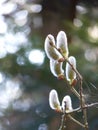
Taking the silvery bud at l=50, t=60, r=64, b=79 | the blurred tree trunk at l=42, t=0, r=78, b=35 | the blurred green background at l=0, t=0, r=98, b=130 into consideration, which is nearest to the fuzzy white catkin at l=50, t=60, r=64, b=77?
the silvery bud at l=50, t=60, r=64, b=79

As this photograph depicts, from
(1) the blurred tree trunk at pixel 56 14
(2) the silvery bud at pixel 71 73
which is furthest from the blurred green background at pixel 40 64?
(2) the silvery bud at pixel 71 73

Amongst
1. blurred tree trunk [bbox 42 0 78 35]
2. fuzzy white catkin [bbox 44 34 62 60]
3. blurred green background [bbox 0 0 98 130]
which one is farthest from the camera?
blurred tree trunk [bbox 42 0 78 35]

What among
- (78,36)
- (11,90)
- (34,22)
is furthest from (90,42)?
(34,22)

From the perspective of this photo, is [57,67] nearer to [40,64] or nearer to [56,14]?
[40,64]

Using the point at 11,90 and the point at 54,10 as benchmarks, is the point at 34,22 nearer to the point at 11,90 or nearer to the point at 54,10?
the point at 54,10

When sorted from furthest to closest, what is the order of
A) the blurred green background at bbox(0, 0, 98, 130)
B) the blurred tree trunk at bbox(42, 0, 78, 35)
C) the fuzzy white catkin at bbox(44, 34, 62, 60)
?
the blurred tree trunk at bbox(42, 0, 78, 35) < the blurred green background at bbox(0, 0, 98, 130) < the fuzzy white catkin at bbox(44, 34, 62, 60)

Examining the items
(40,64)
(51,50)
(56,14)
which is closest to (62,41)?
(51,50)

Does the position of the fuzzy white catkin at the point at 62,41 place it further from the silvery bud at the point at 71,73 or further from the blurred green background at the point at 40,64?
the blurred green background at the point at 40,64

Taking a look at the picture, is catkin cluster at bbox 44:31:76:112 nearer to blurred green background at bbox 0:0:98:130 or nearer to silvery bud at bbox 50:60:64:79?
silvery bud at bbox 50:60:64:79
